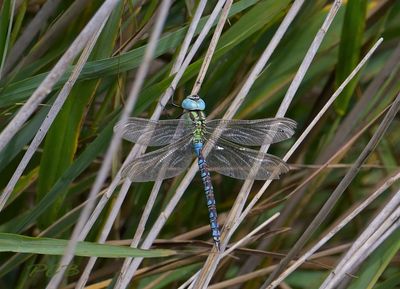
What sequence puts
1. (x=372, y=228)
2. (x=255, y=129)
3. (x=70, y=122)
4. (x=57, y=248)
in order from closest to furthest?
(x=57, y=248) → (x=372, y=228) → (x=70, y=122) → (x=255, y=129)

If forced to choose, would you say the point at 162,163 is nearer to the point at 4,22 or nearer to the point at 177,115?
the point at 177,115

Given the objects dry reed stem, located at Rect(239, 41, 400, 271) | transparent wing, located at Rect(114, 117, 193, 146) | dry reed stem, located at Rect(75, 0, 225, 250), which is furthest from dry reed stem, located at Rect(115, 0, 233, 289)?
dry reed stem, located at Rect(239, 41, 400, 271)

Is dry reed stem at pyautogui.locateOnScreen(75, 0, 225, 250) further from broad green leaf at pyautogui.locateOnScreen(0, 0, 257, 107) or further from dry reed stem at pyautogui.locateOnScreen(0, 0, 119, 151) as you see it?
dry reed stem at pyautogui.locateOnScreen(0, 0, 119, 151)

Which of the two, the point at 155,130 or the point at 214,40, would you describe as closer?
the point at 214,40

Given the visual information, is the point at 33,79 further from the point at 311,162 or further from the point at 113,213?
the point at 311,162

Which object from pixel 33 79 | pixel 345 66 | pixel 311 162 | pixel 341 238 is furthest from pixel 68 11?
A: pixel 341 238

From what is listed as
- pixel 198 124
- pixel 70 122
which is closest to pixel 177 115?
pixel 198 124
